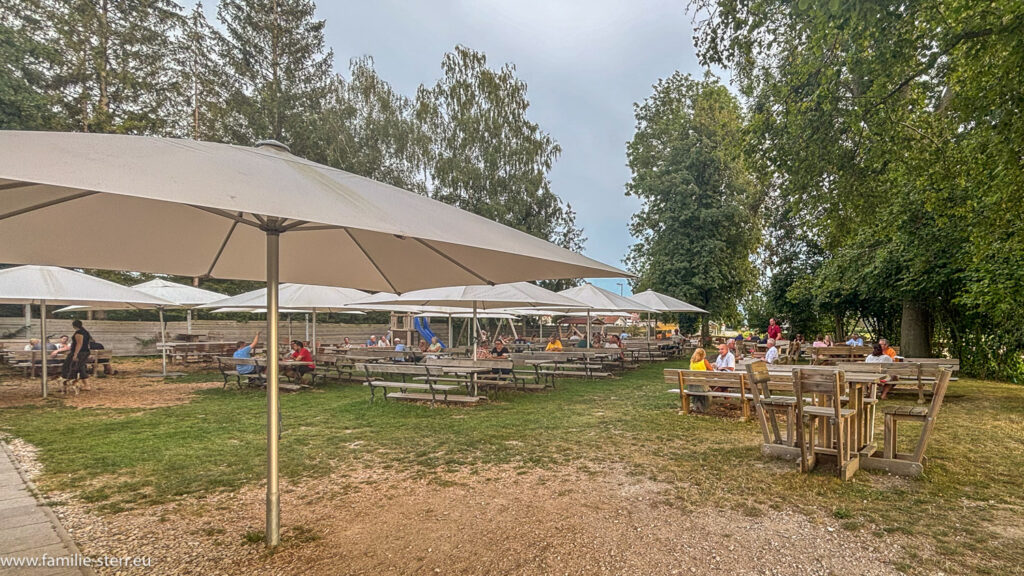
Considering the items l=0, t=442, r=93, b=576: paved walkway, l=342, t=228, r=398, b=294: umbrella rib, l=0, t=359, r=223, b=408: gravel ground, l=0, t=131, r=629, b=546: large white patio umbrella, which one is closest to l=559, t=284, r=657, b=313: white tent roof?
l=342, t=228, r=398, b=294: umbrella rib

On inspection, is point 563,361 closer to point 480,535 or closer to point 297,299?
point 297,299

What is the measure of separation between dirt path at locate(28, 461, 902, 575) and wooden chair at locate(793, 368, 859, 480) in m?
1.18

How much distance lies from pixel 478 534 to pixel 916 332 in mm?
16846

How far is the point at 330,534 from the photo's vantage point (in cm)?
381

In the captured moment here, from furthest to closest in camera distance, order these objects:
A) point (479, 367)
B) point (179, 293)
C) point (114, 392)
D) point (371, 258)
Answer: point (179, 293), point (114, 392), point (479, 367), point (371, 258)

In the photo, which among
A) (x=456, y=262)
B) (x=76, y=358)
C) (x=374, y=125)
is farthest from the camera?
(x=374, y=125)

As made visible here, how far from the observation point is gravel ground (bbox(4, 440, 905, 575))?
3.33 meters

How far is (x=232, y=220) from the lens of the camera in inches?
146

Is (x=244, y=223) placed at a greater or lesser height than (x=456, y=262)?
greater

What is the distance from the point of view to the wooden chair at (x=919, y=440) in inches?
201

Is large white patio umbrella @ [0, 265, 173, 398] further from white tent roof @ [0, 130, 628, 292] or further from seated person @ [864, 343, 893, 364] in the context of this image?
seated person @ [864, 343, 893, 364]

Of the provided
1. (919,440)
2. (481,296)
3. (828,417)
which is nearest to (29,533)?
(828,417)

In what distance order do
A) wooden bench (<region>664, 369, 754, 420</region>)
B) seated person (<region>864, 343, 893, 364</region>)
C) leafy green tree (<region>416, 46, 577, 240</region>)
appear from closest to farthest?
wooden bench (<region>664, 369, 754, 420</region>)
seated person (<region>864, 343, 893, 364</region>)
leafy green tree (<region>416, 46, 577, 240</region>)

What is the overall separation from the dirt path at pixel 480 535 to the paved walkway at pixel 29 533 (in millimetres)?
135
